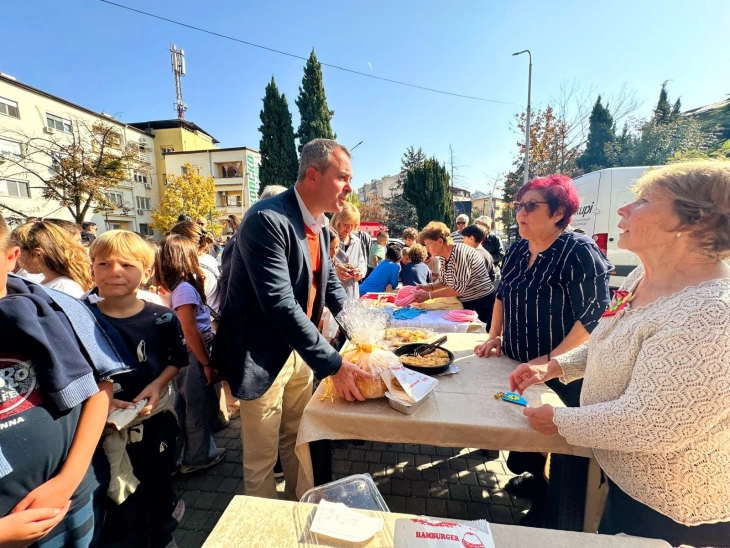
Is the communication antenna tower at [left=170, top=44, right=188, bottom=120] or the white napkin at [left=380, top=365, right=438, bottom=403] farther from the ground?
the communication antenna tower at [left=170, top=44, right=188, bottom=120]

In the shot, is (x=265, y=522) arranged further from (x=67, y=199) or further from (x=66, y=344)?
(x=67, y=199)

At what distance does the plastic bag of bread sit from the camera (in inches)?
63.3

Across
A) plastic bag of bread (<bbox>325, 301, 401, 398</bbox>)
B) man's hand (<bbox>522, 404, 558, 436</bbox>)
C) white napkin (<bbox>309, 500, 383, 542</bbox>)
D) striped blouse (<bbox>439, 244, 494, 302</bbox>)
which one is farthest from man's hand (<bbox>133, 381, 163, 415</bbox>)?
striped blouse (<bbox>439, 244, 494, 302</bbox>)

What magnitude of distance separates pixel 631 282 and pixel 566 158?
63.8ft

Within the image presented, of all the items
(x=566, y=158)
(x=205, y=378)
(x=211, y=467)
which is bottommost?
(x=211, y=467)

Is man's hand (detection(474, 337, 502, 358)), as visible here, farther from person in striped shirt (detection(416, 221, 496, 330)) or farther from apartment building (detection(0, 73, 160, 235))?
apartment building (detection(0, 73, 160, 235))

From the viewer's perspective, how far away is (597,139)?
2658 cm

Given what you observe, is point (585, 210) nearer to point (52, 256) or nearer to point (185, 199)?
point (52, 256)

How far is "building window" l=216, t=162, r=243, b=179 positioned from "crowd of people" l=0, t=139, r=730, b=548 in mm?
37421

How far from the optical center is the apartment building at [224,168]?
3509cm

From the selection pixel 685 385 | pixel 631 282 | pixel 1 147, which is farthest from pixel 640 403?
pixel 1 147

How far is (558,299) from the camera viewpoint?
2018mm

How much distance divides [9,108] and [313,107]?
20.1 metres

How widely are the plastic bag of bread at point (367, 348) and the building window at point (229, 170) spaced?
3879 centimetres
